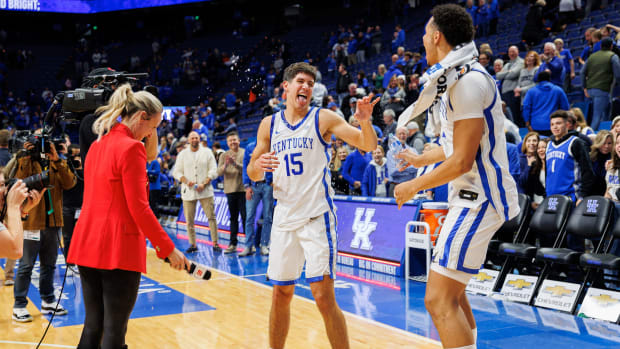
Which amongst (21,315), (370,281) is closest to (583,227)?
(370,281)

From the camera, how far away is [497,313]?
6035mm

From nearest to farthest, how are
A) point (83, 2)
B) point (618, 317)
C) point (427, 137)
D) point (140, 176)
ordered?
point (140, 176), point (618, 317), point (427, 137), point (83, 2)

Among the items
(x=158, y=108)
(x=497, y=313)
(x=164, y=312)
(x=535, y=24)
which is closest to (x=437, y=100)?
(x=158, y=108)

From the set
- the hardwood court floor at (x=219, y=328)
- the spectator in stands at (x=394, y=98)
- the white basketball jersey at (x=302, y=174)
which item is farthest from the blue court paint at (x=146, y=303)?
the spectator in stands at (x=394, y=98)

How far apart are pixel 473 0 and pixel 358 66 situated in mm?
4997

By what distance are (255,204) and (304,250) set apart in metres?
6.14

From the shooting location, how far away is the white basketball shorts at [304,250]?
152 inches

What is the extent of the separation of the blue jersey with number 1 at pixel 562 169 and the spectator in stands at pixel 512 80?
12.9 feet

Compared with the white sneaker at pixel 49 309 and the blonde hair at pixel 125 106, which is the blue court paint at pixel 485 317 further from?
the blonde hair at pixel 125 106

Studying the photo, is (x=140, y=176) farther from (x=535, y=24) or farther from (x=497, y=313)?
(x=535, y=24)

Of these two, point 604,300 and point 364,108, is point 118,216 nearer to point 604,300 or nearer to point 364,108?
point 364,108

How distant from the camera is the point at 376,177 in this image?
974 centimetres

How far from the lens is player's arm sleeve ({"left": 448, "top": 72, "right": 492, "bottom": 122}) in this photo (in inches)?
115

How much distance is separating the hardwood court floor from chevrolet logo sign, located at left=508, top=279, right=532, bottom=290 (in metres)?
1.91
